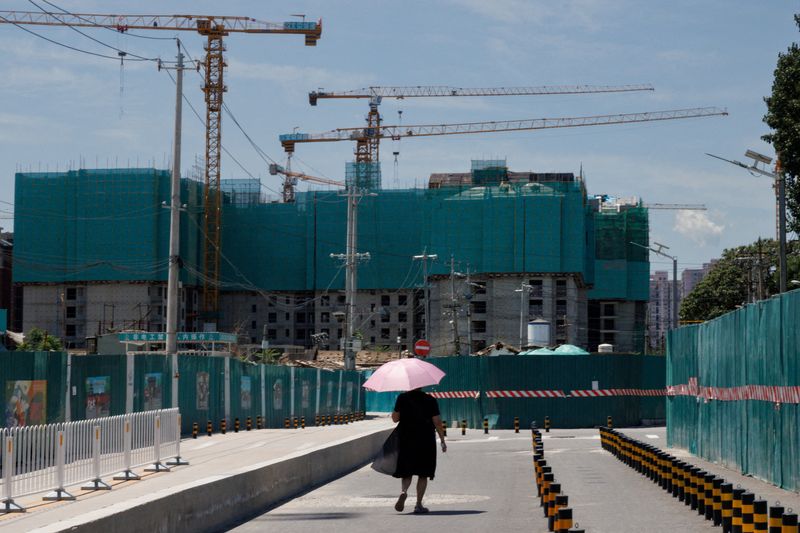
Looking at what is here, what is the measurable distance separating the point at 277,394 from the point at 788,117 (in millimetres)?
24810

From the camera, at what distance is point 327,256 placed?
14375 cm

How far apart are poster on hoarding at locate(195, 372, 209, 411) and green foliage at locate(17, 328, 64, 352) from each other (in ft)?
222

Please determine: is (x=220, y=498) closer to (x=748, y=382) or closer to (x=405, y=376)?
(x=405, y=376)

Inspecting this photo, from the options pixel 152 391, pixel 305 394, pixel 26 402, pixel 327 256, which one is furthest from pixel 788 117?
pixel 327 256

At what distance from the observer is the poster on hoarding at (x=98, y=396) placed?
2824 cm

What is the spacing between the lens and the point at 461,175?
14525 centimetres

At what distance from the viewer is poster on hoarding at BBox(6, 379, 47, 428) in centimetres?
2425

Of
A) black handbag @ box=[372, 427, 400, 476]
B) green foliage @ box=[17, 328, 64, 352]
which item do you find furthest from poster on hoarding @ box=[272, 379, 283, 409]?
green foliage @ box=[17, 328, 64, 352]

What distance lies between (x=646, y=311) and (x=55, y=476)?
469 feet

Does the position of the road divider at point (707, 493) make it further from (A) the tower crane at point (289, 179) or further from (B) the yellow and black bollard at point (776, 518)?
(A) the tower crane at point (289, 179)

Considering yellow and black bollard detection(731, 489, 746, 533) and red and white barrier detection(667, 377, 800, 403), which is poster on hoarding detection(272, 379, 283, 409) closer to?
red and white barrier detection(667, 377, 800, 403)

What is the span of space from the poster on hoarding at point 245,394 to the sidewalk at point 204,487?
1197 centimetres

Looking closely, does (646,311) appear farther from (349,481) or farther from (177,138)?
(349,481)

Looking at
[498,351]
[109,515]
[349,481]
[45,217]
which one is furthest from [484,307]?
[109,515]
